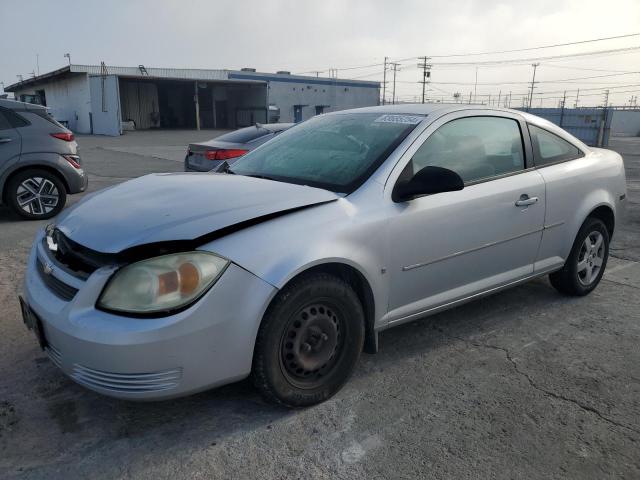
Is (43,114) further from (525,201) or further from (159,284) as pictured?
(525,201)

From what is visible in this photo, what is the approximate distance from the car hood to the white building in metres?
37.1

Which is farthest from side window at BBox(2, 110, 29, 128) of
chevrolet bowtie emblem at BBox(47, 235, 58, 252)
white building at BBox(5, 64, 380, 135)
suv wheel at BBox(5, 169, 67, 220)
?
white building at BBox(5, 64, 380, 135)

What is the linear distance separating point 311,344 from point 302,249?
1.68 ft

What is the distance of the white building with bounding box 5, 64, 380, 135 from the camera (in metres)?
39.7

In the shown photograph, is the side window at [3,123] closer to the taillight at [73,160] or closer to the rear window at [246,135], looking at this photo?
the taillight at [73,160]

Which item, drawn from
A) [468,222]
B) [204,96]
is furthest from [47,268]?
[204,96]

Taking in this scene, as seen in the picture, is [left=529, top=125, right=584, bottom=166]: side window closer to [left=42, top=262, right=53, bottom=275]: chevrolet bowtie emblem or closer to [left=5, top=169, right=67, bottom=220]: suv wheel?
[left=42, top=262, right=53, bottom=275]: chevrolet bowtie emblem

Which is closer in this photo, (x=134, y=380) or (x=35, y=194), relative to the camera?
(x=134, y=380)

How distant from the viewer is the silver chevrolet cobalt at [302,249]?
7.54ft

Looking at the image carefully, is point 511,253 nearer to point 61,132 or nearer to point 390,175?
point 390,175

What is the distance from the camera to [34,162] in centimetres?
712

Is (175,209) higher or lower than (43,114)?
lower

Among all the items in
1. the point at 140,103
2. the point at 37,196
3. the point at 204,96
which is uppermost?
the point at 204,96

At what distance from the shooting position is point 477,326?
387cm
